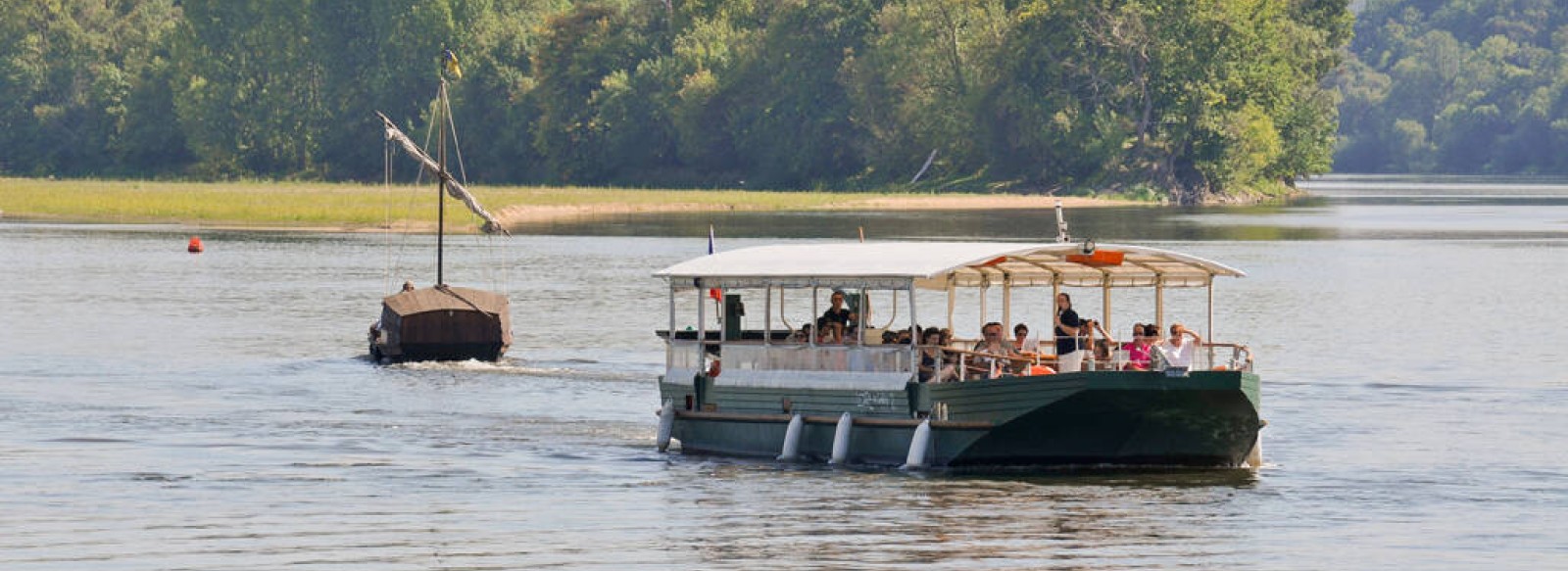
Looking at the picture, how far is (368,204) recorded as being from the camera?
449ft

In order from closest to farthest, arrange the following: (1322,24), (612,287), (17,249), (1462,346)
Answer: (1462,346) < (612,287) < (17,249) < (1322,24)

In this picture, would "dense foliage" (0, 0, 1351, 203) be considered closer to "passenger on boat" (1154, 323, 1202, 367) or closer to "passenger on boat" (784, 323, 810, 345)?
"passenger on boat" (784, 323, 810, 345)

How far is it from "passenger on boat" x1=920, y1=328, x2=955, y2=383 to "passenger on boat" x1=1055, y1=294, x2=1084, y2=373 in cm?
147

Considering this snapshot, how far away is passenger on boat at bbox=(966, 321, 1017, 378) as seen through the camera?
3266 centimetres

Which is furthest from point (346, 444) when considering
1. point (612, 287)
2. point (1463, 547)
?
point (612, 287)

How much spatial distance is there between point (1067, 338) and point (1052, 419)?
2.07 m

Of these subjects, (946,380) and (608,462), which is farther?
(608,462)

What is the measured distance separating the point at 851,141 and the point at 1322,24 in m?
40.2

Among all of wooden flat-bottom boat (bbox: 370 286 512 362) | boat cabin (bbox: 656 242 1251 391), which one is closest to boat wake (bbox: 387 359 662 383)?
wooden flat-bottom boat (bbox: 370 286 512 362)

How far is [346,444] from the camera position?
3769cm

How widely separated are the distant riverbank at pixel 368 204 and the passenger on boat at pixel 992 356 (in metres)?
84.2

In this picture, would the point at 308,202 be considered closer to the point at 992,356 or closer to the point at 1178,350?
the point at 992,356

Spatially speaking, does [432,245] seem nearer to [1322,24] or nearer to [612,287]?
[612,287]

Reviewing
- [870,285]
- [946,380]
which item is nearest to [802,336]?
[870,285]
